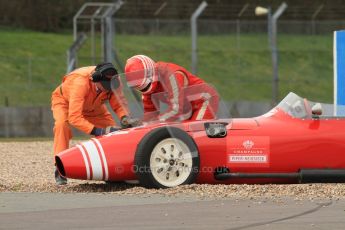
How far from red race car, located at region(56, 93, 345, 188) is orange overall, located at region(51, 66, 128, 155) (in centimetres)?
95

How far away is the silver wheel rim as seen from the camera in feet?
39.7

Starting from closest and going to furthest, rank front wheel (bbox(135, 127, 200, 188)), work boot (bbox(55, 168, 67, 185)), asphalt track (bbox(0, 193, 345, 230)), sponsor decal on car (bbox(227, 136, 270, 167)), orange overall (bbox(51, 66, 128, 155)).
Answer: asphalt track (bbox(0, 193, 345, 230)) → front wheel (bbox(135, 127, 200, 188)) → sponsor decal on car (bbox(227, 136, 270, 167)) → work boot (bbox(55, 168, 67, 185)) → orange overall (bbox(51, 66, 128, 155))

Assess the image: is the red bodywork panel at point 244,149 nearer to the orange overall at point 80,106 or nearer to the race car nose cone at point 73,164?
the race car nose cone at point 73,164

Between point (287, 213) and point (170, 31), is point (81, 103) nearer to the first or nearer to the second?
point (287, 213)

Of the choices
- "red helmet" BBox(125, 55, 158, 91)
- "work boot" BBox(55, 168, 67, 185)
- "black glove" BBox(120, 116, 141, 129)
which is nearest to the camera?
"black glove" BBox(120, 116, 141, 129)

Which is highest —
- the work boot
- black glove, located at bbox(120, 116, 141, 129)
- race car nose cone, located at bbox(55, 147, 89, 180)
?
black glove, located at bbox(120, 116, 141, 129)

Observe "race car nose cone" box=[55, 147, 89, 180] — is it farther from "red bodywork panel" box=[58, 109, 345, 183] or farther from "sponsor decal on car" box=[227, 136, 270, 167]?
"sponsor decal on car" box=[227, 136, 270, 167]

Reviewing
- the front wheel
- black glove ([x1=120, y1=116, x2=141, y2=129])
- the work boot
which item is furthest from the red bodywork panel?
the work boot

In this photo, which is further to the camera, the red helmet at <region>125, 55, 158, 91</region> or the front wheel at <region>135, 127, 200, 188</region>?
the red helmet at <region>125, 55, 158, 91</region>

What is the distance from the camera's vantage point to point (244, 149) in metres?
12.4

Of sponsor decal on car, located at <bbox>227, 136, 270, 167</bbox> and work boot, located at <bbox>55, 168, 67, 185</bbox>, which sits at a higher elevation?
sponsor decal on car, located at <bbox>227, 136, 270, 167</bbox>

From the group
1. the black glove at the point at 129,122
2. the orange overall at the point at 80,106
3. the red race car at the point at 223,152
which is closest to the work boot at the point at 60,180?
Answer: the orange overall at the point at 80,106

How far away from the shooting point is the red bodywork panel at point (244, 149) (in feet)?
39.8

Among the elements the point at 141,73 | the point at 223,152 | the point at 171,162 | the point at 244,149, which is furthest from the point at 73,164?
the point at 244,149
